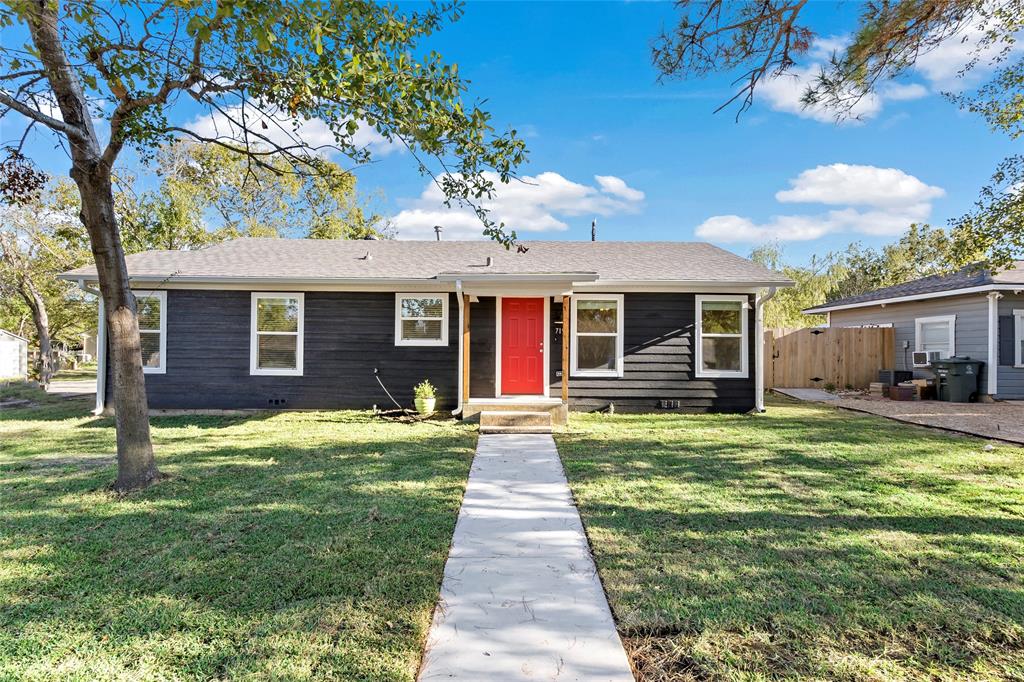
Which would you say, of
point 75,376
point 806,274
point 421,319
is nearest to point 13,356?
point 75,376

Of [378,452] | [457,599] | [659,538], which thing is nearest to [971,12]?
[659,538]

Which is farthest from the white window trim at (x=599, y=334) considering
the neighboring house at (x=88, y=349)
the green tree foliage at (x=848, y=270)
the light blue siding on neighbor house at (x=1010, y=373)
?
the neighboring house at (x=88, y=349)

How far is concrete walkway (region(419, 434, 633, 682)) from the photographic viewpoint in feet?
7.15

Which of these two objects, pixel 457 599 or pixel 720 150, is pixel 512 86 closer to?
pixel 720 150

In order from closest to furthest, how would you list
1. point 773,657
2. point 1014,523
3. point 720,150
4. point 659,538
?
point 773,657, point 659,538, point 1014,523, point 720,150

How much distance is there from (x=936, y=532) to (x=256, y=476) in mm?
5992

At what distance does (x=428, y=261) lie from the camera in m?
10.9

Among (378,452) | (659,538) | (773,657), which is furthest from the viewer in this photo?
(378,452)

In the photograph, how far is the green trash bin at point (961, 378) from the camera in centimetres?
1194

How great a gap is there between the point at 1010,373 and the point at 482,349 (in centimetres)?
1254

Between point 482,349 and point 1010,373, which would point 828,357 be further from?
point 482,349

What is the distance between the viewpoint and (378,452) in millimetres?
6387

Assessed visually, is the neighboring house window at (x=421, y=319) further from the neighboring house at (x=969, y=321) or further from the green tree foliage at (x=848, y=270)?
the green tree foliage at (x=848, y=270)

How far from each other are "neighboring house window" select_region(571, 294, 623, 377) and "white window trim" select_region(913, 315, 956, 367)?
9.81 meters
